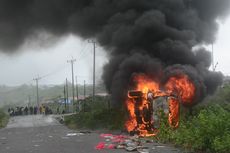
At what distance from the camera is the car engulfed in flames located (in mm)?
25859

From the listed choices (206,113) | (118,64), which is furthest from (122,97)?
(206,113)

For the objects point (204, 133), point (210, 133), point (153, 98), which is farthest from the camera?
point (153, 98)

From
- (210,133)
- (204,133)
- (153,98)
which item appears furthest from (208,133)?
(153,98)

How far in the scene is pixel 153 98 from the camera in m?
26.8

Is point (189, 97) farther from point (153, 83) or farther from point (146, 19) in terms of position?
point (146, 19)

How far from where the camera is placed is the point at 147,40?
28.1 meters

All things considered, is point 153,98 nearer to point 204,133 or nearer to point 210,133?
point 204,133

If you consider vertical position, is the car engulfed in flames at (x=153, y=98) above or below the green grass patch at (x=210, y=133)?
above

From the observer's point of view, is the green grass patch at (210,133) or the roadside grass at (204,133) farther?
the roadside grass at (204,133)

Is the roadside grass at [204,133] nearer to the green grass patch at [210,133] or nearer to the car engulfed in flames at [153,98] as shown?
the green grass patch at [210,133]

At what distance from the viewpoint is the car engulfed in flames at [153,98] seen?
2586 cm

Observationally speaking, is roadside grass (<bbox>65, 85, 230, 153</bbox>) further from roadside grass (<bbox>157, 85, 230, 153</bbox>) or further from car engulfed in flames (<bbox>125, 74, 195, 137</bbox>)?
car engulfed in flames (<bbox>125, 74, 195, 137</bbox>)

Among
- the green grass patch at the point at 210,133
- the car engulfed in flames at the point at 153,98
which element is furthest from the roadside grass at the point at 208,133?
the car engulfed in flames at the point at 153,98

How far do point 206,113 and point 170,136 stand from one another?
15.5 ft
